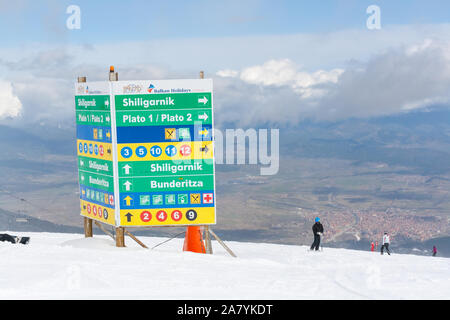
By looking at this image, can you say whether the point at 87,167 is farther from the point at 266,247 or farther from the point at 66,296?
the point at 66,296

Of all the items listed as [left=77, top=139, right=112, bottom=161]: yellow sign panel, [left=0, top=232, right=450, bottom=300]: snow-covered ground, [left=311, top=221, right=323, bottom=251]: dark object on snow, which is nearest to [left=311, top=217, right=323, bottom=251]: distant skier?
[left=311, top=221, right=323, bottom=251]: dark object on snow

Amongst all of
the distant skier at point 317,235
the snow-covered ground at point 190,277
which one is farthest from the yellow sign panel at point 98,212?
the distant skier at point 317,235

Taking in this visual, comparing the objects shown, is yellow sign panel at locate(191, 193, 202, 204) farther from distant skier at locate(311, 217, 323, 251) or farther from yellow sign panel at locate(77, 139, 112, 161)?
distant skier at locate(311, 217, 323, 251)

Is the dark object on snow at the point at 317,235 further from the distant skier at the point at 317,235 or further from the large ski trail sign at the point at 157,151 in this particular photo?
the large ski trail sign at the point at 157,151

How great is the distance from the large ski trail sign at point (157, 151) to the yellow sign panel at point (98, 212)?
9 centimetres

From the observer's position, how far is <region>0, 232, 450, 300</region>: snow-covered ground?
40.3 feet

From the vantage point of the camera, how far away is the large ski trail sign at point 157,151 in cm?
1967

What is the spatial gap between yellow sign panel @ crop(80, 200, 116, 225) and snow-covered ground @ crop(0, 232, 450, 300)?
1638 mm

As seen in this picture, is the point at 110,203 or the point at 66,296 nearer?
the point at 66,296

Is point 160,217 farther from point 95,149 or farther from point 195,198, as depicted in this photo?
point 95,149

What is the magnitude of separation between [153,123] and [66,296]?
8844 mm

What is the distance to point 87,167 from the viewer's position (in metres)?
21.4

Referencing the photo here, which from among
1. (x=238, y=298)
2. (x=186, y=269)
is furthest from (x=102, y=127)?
(x=238, y=298)
